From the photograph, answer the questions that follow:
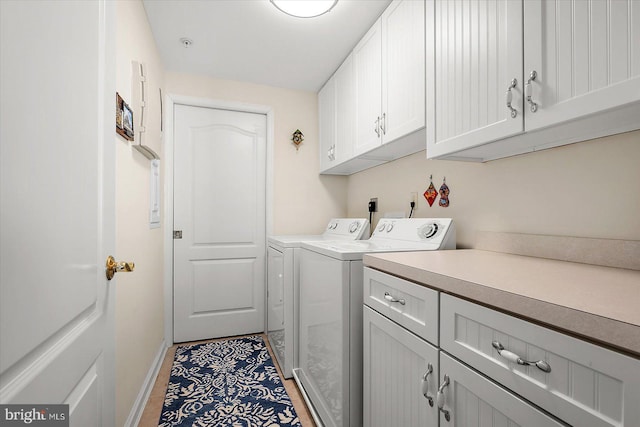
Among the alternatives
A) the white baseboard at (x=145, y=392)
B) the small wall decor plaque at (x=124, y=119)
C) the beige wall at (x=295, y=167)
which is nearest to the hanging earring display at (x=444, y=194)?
the beige wall at (x=295, y=167)

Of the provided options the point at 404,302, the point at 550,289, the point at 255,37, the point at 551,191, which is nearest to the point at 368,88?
the point at 255,37

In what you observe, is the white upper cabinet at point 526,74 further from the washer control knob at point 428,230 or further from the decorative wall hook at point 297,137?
the decorative wall hook at point 297,137

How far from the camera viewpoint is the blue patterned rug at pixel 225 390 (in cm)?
162

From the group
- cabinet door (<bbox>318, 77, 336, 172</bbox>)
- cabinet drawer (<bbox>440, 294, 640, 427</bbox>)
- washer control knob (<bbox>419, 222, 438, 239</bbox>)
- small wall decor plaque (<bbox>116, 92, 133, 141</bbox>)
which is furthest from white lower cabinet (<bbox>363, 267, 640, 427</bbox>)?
cabinet door (<bbox>318, 77, 336, 172</bbox>)

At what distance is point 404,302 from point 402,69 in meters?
1.22

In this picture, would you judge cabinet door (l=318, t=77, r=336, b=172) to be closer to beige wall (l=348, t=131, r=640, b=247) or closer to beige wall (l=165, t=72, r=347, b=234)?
beige wall (l=165, t=72, r=347, b=234)

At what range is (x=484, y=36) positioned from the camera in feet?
3.52

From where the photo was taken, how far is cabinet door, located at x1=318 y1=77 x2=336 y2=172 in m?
2.51

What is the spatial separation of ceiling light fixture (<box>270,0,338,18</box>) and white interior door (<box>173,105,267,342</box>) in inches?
50.9

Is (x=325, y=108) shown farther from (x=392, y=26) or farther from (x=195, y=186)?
(x=195, y=186)

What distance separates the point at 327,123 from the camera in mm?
2637

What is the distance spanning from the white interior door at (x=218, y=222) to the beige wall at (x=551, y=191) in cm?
163

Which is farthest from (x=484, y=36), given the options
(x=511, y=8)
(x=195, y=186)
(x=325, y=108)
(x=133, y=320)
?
(x=195, y=186)

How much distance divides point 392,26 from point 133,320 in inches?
84.7
